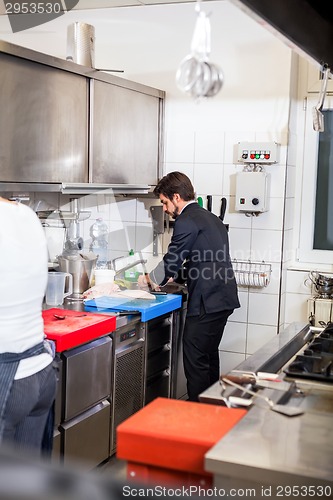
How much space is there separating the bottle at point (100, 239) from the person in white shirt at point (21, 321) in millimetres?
2235

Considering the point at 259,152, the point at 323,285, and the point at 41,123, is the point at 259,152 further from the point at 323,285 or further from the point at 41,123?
the point at 41,123

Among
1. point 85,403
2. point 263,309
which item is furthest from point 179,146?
point 85,403

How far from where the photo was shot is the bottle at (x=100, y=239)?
177 inches

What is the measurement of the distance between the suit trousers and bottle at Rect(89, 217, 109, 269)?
955mm

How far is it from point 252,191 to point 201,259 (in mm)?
651

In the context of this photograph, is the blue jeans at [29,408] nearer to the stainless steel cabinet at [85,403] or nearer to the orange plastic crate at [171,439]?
the stainless steel cabinet at [85,403]

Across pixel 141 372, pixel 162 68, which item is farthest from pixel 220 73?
pixel 162 68

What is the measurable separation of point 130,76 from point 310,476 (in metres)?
3.72

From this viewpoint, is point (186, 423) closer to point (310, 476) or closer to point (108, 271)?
point (310, 476)

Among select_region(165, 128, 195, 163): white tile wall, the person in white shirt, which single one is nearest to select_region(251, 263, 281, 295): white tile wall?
select_region(165, 128, 195, 163): white tile wall

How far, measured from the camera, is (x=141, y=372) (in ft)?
12.2

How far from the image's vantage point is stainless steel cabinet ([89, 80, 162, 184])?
3826 millimetres

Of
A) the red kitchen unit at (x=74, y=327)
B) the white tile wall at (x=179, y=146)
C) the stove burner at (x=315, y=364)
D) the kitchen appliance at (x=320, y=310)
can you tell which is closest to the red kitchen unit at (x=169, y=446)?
the stove burner at (x=315, y=364)

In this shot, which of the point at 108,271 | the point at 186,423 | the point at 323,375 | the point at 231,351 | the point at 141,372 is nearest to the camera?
the point at 186,423
